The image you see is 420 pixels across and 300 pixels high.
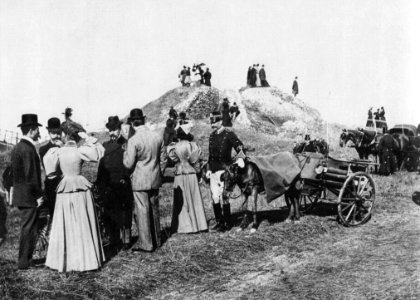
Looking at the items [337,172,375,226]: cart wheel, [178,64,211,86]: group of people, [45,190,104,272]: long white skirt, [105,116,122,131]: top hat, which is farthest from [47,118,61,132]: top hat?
[178,64,211,86]: group of people

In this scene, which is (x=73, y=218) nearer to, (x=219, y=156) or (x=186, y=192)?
(x=186, y=192)

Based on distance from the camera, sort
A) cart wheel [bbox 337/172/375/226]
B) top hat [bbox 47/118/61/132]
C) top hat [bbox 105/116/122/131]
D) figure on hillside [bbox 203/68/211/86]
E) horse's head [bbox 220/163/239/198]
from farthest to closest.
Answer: figure on hillside [bbox 203/68/211/86] < cart wheel [bbox 337/172/375/226] < horse's head [bbox 220/163/239/198] < top hat [bbox 105/116/122/131] < top hat [bbox 47/118/61/132]

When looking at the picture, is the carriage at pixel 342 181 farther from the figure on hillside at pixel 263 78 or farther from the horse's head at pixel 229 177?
the figure on hillside at pixel 263 78

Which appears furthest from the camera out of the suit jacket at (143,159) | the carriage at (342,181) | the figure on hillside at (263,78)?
the figure on hillside at (263,78)

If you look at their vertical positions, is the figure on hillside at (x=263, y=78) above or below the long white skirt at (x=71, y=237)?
above

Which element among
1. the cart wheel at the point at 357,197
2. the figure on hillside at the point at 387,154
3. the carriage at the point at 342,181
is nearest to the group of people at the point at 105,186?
the carriage at the point at 342,181

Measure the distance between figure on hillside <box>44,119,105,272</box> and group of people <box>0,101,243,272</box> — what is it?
1 centimetres

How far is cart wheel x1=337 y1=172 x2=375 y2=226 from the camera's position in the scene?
8.59 meters

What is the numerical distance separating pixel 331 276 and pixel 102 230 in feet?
12.4

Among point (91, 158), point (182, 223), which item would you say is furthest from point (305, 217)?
point (91, 158)

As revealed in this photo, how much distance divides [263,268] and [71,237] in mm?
2826

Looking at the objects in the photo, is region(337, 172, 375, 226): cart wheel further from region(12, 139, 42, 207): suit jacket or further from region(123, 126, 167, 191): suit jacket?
region(12, 139, 42, 207): suit jacket

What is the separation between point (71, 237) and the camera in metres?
5.90

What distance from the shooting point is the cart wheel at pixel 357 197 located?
859cm
